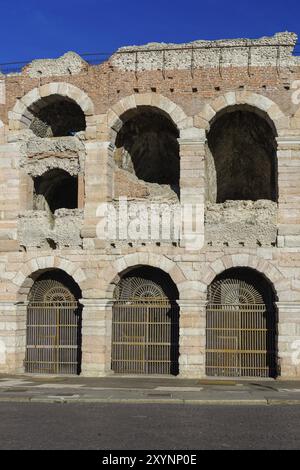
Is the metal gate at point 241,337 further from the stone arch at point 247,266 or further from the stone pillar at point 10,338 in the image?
the stone pillar at point 10,338

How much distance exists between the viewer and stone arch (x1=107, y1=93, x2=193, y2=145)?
67.5ft

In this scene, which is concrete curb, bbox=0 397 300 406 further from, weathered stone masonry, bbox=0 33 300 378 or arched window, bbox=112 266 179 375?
arched window, bbox=112 266 179 375

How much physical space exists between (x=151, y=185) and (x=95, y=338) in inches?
214

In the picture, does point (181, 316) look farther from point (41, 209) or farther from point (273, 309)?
point (41, 209)

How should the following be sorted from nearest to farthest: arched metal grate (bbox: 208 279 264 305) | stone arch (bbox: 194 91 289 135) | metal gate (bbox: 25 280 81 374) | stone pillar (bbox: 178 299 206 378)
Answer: stone pillar (bbox: 178 299 206 378)
stone arch (bbox: 194 91 289 135)
arched metal grate (bbox: 208 279 264 305)
metal gate (bbox: 25 280 81 374)

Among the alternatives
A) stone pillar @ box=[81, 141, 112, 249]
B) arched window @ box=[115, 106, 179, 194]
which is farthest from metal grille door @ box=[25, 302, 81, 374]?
arched window @ box=[115, 106, 179, 194]

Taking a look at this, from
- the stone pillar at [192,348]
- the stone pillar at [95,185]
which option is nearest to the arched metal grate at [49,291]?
the stone pillar at [95,185]

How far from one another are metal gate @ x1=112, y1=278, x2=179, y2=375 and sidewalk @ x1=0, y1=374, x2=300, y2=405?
2.99 ft

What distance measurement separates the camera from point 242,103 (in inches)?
798

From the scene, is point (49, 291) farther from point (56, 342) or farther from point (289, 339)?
point (289, 339)

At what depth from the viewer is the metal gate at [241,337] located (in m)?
20.5
